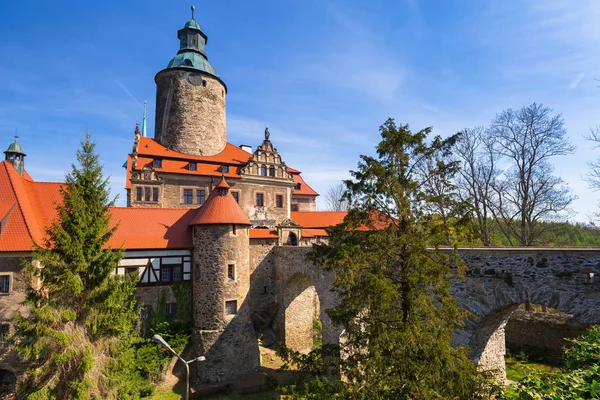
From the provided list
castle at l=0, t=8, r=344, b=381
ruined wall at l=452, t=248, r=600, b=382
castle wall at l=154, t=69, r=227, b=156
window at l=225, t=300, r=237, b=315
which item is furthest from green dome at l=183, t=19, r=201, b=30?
ruined wall at l=452, t=248, r=600, b=382

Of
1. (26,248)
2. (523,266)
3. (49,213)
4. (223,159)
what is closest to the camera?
(523,266)

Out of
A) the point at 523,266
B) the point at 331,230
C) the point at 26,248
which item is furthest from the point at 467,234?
the point at 26,248

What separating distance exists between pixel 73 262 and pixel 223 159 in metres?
14.0

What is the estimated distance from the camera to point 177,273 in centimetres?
1645

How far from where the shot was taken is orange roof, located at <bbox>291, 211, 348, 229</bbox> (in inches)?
950

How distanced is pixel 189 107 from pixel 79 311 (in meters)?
17.3

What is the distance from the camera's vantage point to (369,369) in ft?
19.7

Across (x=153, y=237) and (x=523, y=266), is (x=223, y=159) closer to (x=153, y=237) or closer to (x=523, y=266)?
(x=153, y=237)

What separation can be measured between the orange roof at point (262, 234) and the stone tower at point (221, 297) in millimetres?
3165

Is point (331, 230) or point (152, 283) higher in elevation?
point (331, 230)

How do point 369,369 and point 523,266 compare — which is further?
point 523,266

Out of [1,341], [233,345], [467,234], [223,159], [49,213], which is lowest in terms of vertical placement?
[233,345]

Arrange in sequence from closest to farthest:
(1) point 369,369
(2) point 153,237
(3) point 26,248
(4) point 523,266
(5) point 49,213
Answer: (1) point 369,369, (4) point 523,266, (3) point 26,248, (5) point 49,213, (2) point 153,237

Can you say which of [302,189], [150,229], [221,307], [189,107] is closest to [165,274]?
[150,229]
